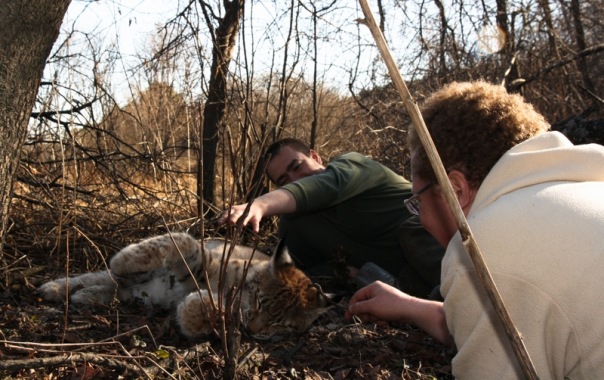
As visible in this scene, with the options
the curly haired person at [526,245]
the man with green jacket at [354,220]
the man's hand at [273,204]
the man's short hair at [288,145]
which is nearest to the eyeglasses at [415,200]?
the curly haired person at [526,245]

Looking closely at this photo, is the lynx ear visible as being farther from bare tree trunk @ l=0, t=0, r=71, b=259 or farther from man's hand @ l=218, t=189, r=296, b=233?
bare tree trunk @ l=0, t=0, r=71, b=259

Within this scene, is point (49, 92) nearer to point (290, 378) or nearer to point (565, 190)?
point (290, 378)

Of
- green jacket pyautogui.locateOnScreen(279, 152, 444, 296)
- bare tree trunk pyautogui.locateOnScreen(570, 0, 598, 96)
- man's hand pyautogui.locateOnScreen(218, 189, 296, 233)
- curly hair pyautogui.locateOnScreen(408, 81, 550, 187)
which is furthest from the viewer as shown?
bare tree trunk pyautogui.locateOnScreen(570, 0, 598, 96)

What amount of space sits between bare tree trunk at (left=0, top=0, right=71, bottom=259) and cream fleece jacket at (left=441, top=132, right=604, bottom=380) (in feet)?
6.30

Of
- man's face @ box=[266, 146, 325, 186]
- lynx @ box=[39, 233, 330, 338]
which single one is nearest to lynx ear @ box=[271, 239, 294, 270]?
lynx @ box=[39, 233, 330, 338]

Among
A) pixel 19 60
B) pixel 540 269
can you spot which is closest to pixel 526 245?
pixel 540 269

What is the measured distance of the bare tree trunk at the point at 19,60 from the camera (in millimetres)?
2592

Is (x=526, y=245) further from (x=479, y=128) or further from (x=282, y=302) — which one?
(x=282, y=302)

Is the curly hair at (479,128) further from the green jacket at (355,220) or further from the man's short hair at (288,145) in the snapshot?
the man's short hair at (288,145)

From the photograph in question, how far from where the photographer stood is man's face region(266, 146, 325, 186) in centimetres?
504

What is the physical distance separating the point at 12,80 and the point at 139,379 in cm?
134

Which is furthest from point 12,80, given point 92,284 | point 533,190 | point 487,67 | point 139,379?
point 487,67

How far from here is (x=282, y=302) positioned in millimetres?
3879

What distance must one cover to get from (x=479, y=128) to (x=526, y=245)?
22.0 inches
